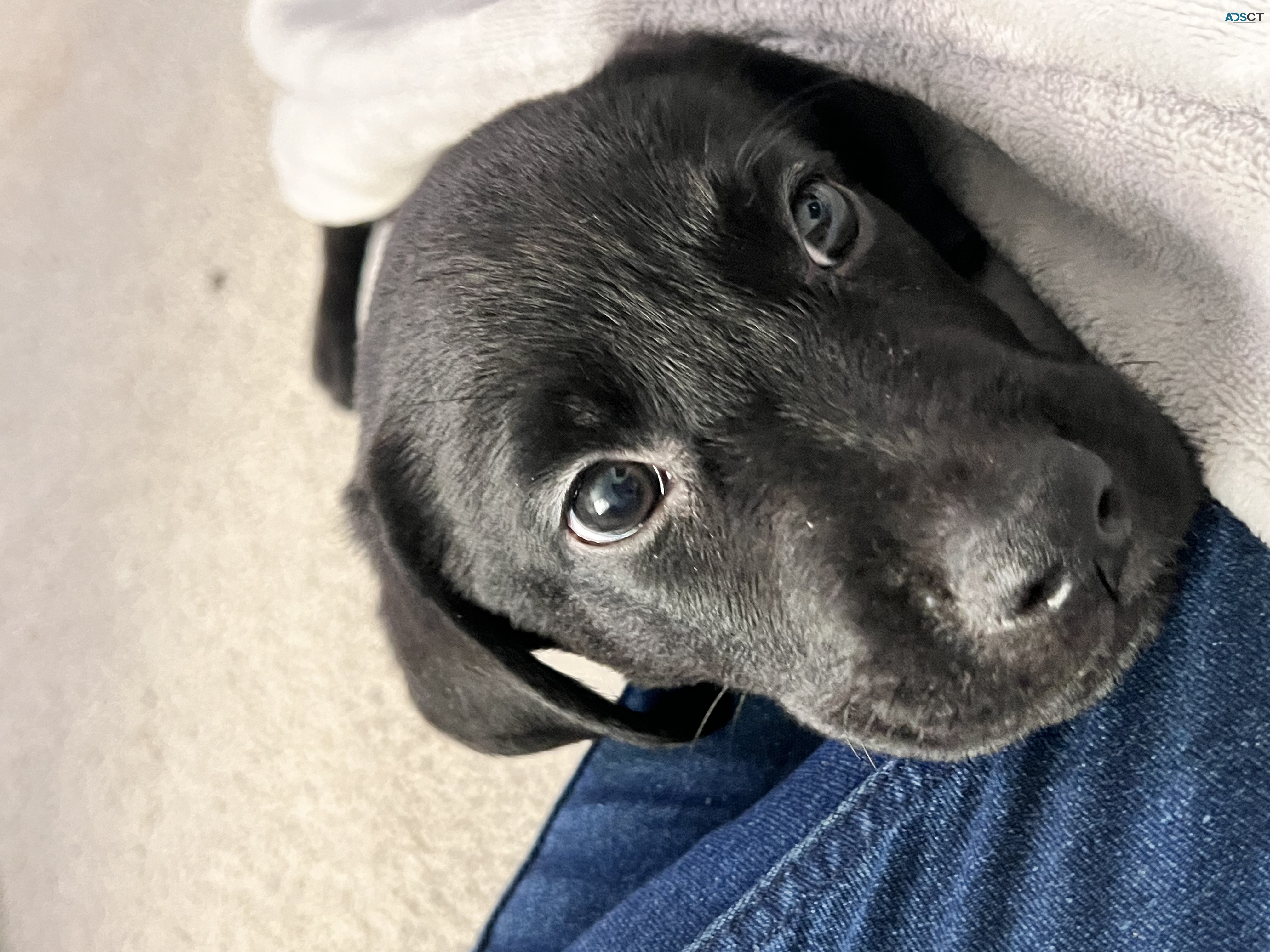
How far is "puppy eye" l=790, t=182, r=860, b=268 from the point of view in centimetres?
99

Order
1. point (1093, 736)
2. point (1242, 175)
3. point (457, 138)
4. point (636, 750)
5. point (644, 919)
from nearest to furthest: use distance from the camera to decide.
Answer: point (1242, 175) → point (1093, 736) → point (644, 919) → point (457, 138) → point (636, 750)

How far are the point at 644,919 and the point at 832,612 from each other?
0.41 metres

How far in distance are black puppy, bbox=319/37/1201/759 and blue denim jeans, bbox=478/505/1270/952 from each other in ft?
0.20

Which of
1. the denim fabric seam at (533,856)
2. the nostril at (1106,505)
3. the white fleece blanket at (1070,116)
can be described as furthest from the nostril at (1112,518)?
the denim fabric seam at (533,856)

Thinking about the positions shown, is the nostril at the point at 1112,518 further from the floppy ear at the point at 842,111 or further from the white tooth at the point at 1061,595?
the floppy ear at the point at 842,111

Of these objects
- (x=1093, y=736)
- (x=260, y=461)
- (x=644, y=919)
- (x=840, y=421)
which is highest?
(x=840, y=421)

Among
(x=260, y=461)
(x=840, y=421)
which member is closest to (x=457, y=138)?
(x=840, y=421)

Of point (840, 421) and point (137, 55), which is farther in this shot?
point (137, 55)

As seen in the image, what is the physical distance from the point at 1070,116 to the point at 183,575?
1.82 metres

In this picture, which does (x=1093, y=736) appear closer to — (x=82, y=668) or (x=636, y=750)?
(x=636, y=750)

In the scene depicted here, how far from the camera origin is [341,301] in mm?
1747

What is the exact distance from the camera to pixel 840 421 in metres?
0.88

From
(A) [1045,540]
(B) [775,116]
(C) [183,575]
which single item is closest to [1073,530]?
(A) [1045,540]

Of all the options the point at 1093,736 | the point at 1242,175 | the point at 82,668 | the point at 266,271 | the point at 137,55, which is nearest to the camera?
the point at 1242,175
